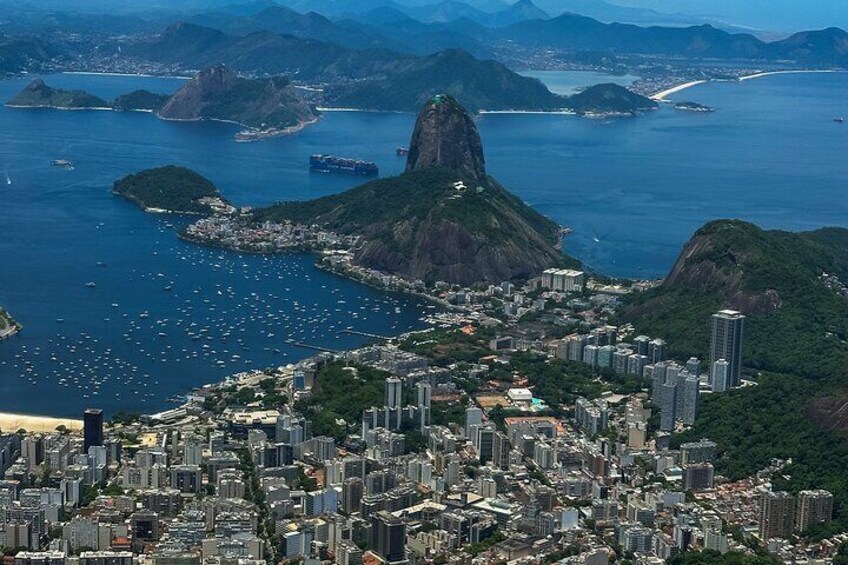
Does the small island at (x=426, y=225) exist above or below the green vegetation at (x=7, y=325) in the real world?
above

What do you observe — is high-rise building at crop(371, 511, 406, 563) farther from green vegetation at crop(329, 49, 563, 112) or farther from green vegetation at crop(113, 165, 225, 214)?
green vegetation at crop(329, 49, 563, 112)

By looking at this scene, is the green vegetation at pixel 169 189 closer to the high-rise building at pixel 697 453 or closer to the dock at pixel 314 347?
the dock at pixel 314 347

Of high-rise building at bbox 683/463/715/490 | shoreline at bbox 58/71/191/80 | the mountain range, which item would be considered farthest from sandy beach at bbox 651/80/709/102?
high-rise building at bbox 683/463/715/490

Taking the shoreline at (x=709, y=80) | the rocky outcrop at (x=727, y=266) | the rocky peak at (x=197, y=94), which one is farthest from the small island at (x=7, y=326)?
the shoreline at (x=709, y=80)


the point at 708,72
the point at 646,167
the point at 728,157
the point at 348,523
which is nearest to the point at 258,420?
the point at 348,523

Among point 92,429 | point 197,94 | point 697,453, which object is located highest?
point 197,94

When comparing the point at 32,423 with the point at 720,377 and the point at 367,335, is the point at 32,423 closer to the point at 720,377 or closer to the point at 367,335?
the point at 367,335

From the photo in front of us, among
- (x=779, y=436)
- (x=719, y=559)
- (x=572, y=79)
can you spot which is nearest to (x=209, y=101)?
(x=572, y=79)
